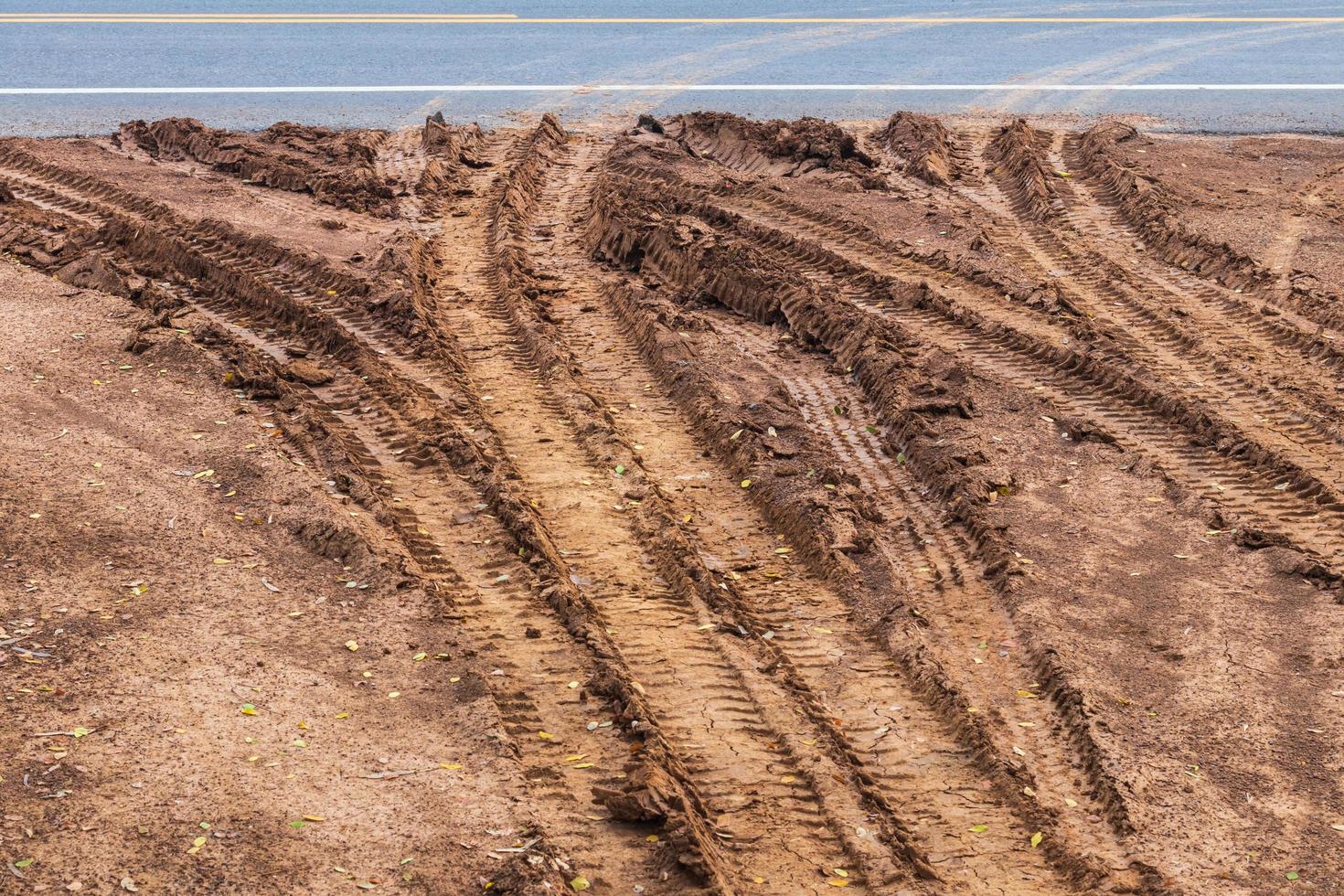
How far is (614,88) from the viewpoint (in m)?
15.3

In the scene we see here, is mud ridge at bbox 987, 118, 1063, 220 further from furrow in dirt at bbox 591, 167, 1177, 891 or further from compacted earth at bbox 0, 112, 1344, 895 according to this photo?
furrow in dirt at bbox 591, 167, 1177, 891

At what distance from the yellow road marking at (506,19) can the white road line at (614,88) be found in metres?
A: 3.42

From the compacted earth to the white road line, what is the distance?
2738mm

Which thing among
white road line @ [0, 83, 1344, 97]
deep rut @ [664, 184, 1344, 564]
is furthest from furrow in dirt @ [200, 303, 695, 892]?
white road line @ [0, 83, 1344, 97]

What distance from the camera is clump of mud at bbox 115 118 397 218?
39.4 ft

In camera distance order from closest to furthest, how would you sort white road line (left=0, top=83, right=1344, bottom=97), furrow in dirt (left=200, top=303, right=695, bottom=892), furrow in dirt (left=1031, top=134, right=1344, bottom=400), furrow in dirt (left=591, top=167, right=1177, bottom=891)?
furrow in dirt (left=200, top=303, right=695, bottom=892) → furrow in dirt (left=591, top=167, right=1177, bottom=891) → furrow in dirt (left=1031, top=134, right=1344, bottom=400) → white road line (left=0, top=83, right=1344, bottom=97)

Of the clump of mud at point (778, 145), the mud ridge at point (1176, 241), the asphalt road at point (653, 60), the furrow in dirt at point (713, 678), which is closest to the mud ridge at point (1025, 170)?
the mud ridge at point (1176, 241)

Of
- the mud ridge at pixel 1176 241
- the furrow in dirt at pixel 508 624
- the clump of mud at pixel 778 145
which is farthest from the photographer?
the clump of mud at pixel 778 145

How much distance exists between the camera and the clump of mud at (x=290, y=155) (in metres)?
12.0

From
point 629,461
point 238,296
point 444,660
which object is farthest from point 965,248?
point 444,660

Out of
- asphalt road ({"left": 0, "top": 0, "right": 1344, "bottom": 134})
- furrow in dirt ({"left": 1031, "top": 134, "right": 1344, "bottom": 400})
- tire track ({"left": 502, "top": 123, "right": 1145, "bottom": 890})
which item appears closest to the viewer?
tire track ({"left": 502, "top": 123, "right": 1145, "bottom": 890})

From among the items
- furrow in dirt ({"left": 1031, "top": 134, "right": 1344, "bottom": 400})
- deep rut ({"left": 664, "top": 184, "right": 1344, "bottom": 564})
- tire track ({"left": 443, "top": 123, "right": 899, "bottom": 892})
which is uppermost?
furrow in dirt ({"left": 1031, "top": 134, "right": 1344, "bottom": 400})

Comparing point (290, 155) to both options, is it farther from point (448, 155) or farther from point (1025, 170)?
point (1025, 170)

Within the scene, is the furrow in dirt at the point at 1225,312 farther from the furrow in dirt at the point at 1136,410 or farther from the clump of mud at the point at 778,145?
the clump of mud at the point at 778,145
